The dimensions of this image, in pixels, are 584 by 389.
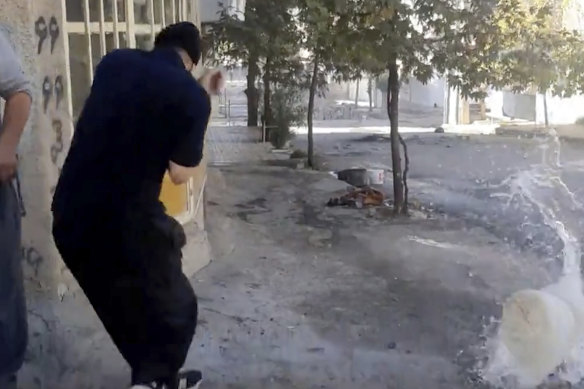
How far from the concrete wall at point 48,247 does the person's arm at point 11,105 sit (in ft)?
3.01

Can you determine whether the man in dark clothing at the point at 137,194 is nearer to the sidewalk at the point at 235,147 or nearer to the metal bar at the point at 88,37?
the metal bar at the point at 88,37

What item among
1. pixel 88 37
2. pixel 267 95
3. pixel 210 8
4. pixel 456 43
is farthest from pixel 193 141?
pixel 267 95

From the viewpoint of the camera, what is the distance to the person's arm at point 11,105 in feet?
10.4

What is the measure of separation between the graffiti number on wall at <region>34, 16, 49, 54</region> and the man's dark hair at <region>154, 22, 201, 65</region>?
3.89 ft

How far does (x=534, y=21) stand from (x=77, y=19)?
6965 mm

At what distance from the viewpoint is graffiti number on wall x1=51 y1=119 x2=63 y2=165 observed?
14.3 ft

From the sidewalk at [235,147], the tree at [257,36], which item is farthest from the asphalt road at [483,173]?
the tree at [257,36]

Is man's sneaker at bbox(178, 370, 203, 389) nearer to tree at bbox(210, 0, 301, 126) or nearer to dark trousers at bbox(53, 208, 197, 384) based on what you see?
dark trousers at bbox(53, 208, 197, 384)

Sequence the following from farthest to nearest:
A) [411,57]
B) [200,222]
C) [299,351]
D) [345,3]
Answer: [411,57] → [345,3] → [200,222] → [299,351]

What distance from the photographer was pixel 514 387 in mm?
4211

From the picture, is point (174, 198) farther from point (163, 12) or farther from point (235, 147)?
point (235, 147)

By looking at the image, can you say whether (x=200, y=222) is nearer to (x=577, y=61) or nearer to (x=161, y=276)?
(x=161, y=276)

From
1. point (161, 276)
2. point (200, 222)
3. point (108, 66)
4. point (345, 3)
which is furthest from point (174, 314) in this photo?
point (345, 3)

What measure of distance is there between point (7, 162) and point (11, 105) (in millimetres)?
230
